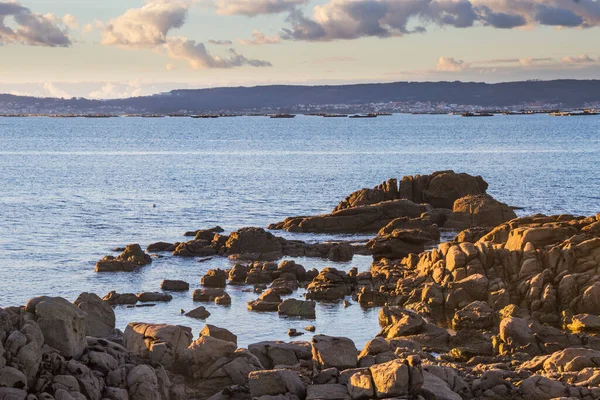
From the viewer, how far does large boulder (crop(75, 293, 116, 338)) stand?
103ft

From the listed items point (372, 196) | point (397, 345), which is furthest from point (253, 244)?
point (397, 345)

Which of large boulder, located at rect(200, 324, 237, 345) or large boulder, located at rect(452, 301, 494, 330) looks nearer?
large boulder, located at rect(200, 324, 237, 345)

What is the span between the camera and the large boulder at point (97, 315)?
31.2 m

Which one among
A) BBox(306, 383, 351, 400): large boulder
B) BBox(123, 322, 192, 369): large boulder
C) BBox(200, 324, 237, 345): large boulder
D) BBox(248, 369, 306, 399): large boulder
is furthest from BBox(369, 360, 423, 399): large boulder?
BBox(200, 324, 237, 345): large boulder

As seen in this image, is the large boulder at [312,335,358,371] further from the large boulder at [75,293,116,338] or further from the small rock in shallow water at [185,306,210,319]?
the small rock in shallow water at [185,306,210,319]

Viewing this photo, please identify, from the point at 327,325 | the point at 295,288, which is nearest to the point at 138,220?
the point at 295,288

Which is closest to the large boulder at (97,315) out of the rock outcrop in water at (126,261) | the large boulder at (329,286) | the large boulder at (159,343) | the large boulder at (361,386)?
the large boulder at (159,343)

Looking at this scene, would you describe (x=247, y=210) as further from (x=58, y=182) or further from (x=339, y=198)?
(x=58, y=182)

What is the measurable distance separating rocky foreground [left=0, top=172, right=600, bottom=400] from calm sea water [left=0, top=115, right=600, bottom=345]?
5.57 feet

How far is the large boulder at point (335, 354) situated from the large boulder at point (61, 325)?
21.0 feet

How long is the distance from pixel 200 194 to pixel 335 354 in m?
65.8

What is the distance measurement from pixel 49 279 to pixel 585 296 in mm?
26067

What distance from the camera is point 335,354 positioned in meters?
25.7

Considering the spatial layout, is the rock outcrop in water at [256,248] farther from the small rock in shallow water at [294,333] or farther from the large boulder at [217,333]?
the large boulder at [217,333]
